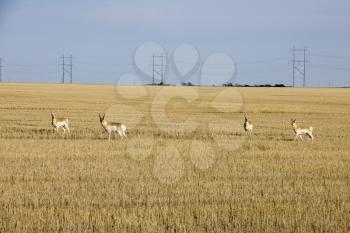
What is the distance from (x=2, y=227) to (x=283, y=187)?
21.5ft

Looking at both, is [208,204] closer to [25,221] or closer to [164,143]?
[25,221]

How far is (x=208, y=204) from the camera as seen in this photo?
1158 centimetres

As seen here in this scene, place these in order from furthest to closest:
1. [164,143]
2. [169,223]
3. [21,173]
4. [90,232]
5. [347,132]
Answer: [347,132] < [164,143] < [21,173] < [169,223] < [90,232]

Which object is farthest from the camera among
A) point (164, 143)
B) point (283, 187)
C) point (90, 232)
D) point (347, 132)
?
point (347, 132)

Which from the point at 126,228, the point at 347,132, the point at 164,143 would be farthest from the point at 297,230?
the point at 347,132

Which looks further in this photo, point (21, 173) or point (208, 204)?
point (21, 173)

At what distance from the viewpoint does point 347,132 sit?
30.3m

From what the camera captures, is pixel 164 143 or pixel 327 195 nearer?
pixel 327 195

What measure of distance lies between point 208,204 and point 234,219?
4.26 ft

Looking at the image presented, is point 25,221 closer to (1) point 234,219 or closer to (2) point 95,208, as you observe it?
(2) point 95,208

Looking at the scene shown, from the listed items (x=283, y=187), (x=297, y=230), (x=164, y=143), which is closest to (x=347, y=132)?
(x=164, y=143)

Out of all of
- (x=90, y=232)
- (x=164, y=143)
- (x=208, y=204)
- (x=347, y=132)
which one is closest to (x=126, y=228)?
(x=90, y=232)

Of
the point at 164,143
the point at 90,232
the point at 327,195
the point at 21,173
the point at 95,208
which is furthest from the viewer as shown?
the point at 164,143

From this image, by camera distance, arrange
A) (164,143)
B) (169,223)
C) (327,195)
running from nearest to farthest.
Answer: (169,223), (327,195), (164,143)
